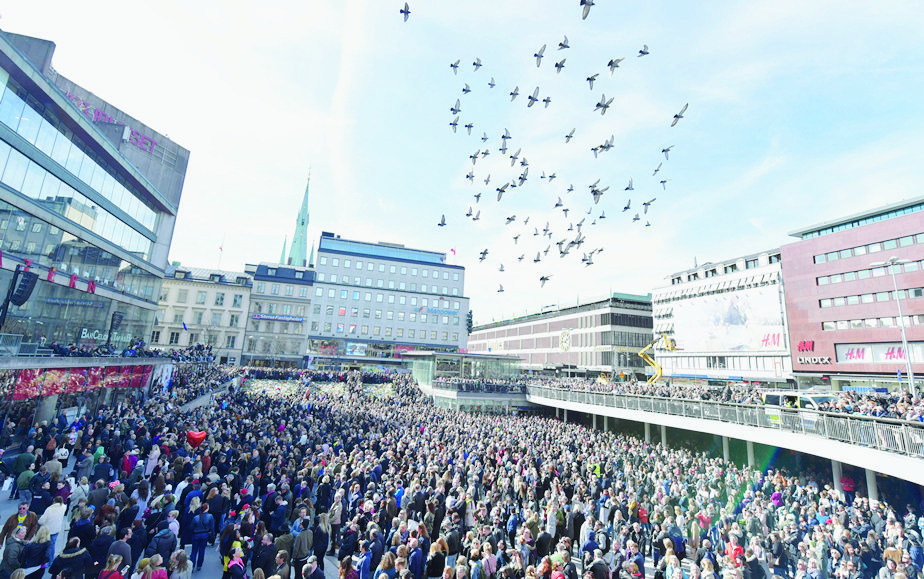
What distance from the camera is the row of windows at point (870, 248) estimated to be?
41875mm

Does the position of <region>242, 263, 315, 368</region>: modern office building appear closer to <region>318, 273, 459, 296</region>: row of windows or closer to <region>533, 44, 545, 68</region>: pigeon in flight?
<region>318, 273, 459, 296</region>: row of windows

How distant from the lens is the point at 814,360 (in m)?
49.4

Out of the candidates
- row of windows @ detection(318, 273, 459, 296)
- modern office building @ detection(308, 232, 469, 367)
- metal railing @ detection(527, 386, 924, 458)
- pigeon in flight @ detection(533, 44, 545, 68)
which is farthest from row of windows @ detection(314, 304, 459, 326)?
pigeon in flight @ detection(533, 44, 545, 68)

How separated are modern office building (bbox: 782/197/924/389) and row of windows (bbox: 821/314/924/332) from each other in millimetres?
71

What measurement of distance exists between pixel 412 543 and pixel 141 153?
42.1 m

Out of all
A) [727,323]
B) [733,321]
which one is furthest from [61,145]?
[727,323]

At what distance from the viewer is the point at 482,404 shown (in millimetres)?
38531

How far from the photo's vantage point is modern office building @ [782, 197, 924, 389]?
41656 mm

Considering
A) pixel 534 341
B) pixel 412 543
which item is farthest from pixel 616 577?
pixel 534 341

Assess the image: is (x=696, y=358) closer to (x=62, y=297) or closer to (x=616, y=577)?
(x=616, y=577)

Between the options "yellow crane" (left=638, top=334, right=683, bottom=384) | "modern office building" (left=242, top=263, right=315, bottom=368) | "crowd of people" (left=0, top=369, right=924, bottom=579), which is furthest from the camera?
"modern office building" (left=242, top=263, right=315, bottom=368)

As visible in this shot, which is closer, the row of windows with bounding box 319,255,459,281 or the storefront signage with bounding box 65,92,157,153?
the storefront signage with bounding box 65,92,157,153

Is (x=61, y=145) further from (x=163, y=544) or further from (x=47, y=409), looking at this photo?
(x=163, y=544)

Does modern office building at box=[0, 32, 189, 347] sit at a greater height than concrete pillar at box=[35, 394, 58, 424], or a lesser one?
greater
